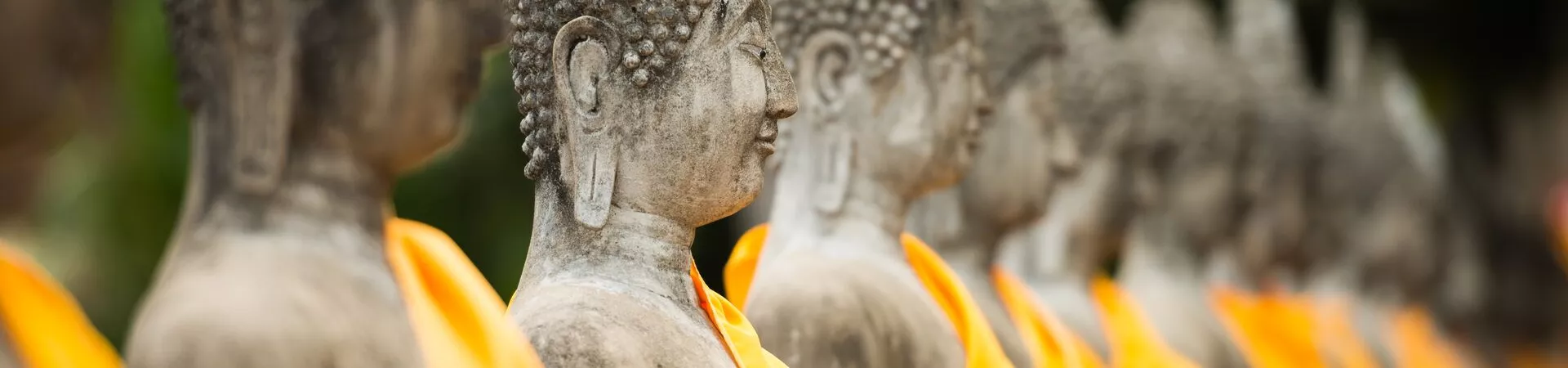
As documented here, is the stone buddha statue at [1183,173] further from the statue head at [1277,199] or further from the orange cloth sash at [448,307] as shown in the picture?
the orange cloth sash at [448,307]

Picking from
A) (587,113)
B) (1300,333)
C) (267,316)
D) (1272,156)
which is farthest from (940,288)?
(1300,333)

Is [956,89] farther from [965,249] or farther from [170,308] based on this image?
[170,308]

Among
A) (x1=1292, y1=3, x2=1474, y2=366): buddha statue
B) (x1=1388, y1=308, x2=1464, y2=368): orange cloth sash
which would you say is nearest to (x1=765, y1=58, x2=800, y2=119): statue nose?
(x1=1292, y1=3, x2=1474, y2=366): buddha statue

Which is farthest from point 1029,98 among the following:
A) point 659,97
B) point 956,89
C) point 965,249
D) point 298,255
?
point 298,255

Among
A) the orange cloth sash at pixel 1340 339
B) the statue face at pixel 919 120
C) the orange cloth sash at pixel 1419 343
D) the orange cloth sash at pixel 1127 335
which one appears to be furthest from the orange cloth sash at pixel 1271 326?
the statue face at pixel 919 120

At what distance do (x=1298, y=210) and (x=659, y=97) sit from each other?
23.6 ft

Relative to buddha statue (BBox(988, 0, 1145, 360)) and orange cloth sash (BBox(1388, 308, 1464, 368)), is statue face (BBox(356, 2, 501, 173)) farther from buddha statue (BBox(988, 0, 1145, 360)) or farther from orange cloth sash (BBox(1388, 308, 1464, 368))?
orange cloth sash (BBox(1388, 308, 1464, 368))

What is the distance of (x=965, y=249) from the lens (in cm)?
588

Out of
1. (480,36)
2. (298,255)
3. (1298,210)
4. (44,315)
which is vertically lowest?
(44,315)

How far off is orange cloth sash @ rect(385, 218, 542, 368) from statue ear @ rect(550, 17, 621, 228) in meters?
0.25

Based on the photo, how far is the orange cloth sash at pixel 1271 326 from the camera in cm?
934

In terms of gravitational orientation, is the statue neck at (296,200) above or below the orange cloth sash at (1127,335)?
below

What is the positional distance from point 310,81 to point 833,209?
213cm

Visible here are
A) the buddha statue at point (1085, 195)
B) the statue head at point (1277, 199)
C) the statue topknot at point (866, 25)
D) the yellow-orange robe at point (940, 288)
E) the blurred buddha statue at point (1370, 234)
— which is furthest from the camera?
the blurred buddha statue at point (1370, 234)
